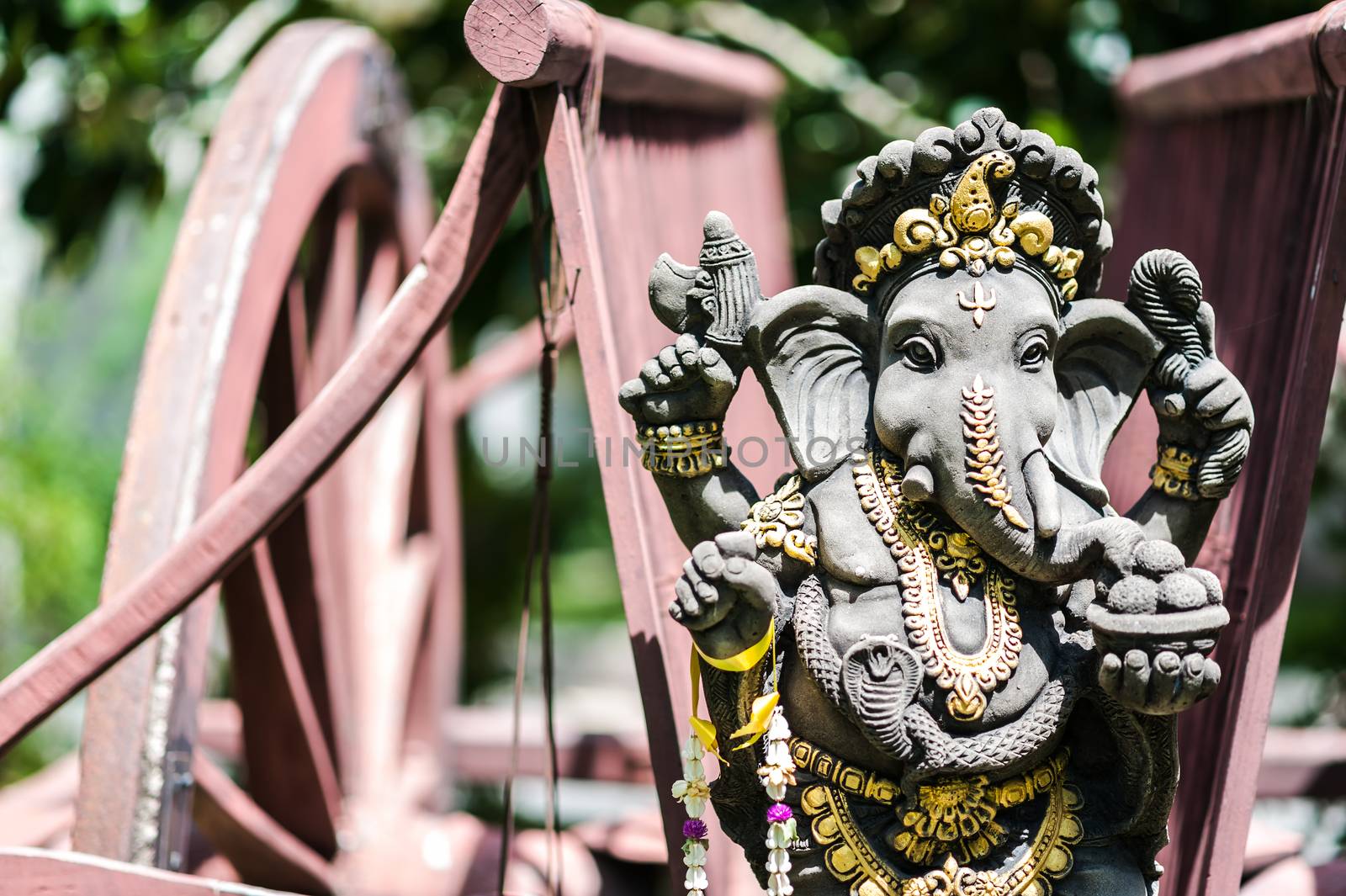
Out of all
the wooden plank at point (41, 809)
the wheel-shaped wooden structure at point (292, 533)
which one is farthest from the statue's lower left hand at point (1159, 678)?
the wooden plank at point (41, 809)

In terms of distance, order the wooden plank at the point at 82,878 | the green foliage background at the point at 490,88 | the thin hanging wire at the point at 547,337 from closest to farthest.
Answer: the wooden plank at the point at 82,878
the thin hanging wire at the point at 547,337
the green foliage background at the point at 490,88

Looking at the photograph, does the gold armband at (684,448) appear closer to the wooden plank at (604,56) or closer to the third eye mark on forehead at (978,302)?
the third eye mark on forehead at (978,302)

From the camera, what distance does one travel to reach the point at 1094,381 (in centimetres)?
148

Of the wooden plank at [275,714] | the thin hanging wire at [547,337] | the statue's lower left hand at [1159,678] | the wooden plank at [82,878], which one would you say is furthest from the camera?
the wooden plank at [275,714]

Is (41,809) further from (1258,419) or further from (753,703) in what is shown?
(1258,419)

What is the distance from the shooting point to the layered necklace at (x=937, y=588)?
1.35 meters

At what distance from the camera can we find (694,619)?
1.33m

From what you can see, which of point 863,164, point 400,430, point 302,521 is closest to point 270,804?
point 302,521

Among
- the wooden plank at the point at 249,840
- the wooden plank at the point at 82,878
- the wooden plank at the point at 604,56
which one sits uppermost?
the wooden plank at the point at 604,56

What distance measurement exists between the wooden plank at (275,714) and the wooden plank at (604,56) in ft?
3.06

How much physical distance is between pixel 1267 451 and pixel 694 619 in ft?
2.80

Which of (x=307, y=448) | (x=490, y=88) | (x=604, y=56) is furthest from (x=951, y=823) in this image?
(x=490, y=88)

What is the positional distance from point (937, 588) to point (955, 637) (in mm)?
51

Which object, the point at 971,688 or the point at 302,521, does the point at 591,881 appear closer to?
the point at 302,521
